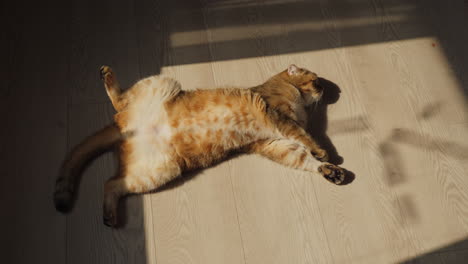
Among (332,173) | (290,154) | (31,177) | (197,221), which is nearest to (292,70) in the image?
(290,154)

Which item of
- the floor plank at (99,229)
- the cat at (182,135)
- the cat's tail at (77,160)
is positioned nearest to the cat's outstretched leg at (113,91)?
the cat at (182,135)

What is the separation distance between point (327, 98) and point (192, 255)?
125 cm

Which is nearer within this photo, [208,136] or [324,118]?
[208,136]

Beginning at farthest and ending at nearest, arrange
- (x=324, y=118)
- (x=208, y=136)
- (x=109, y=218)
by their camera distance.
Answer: (x=324, y=118)
(x=208, y=136)
(x=109, y=218)

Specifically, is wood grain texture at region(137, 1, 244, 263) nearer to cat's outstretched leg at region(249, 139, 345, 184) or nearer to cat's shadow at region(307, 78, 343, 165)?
cat's outstretched leg at region(249, 139, 345, 184)

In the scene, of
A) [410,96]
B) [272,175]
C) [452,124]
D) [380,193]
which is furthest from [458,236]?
[272,175]

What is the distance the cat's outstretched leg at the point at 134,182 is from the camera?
2.04 metres

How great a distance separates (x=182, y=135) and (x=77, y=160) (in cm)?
57

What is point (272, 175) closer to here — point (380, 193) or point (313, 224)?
point (313, 224)

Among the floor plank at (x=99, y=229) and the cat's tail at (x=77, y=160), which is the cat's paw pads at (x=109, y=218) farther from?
the cat's tail at (x=77, y=160)

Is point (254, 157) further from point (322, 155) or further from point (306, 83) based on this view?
point (306, 83)

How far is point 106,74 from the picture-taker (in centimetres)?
221

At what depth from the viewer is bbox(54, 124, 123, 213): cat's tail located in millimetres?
2018

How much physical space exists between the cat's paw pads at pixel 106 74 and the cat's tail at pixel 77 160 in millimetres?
270
